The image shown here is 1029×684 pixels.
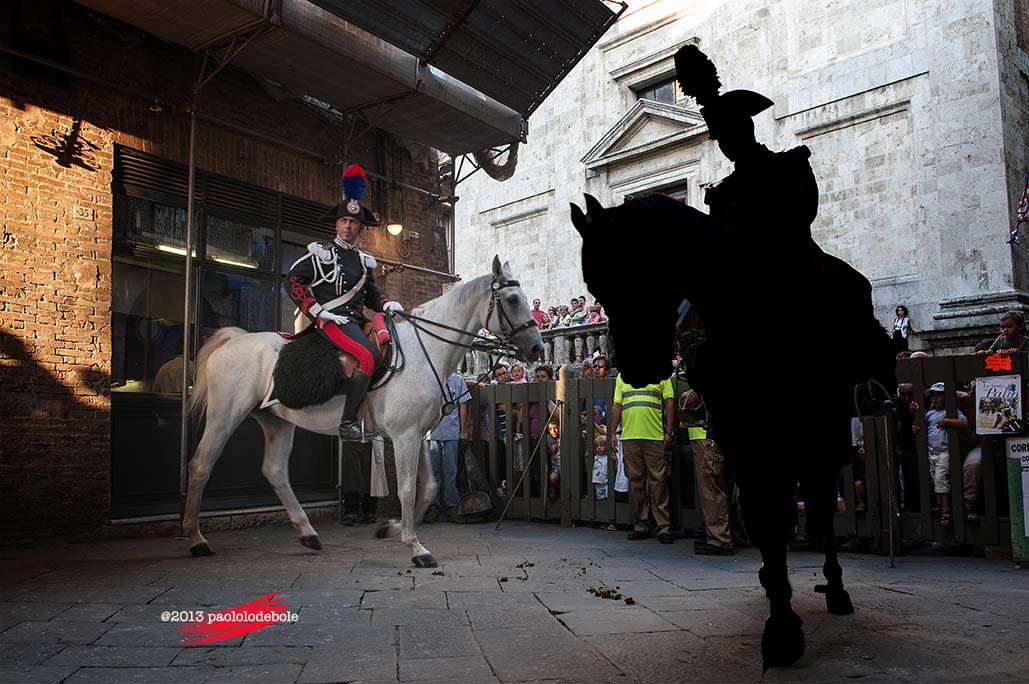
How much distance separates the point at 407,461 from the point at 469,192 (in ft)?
77.4

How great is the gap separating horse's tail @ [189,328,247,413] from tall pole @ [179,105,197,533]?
0.74 meters

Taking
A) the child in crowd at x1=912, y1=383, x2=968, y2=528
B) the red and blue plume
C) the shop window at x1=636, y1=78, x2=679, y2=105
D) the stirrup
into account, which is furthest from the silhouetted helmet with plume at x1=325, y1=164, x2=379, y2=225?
the shop window at x1=636, y1=78, x2=679, y2=105

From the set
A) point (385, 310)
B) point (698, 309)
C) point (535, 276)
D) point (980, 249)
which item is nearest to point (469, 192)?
point (535, 276)

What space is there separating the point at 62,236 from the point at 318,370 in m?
3.31

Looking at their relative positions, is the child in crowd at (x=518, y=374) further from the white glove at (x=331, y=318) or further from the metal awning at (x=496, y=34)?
the white glove at (x=331, y=318)

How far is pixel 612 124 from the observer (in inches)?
996

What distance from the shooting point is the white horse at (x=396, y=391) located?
7.25 m

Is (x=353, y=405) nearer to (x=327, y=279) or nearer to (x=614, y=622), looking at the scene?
(x=327, y=279)

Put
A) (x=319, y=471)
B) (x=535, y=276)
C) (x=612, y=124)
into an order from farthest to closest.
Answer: (x=535, y=276), (x=612, y=124), (x=319, y=471)

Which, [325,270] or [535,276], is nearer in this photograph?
[325,270]

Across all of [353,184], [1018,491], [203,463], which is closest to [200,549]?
[203,463]

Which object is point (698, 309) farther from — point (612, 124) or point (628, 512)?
point (612, 124)

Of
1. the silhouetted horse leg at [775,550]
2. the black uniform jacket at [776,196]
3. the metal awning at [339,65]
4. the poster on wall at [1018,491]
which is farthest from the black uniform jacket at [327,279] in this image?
the poster on wall at [1018,491]

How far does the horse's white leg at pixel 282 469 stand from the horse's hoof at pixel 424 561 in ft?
4.62
